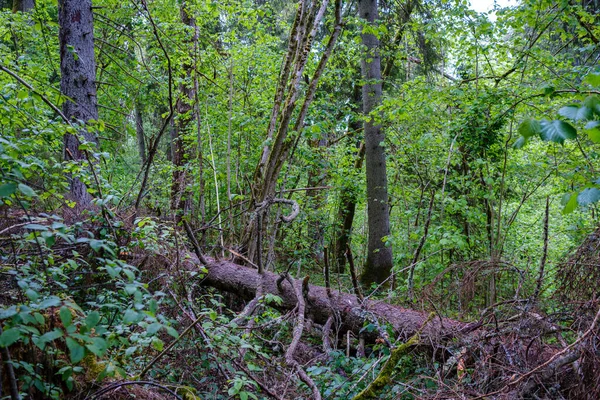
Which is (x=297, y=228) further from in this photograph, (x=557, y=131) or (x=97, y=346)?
(x=557, y=131)

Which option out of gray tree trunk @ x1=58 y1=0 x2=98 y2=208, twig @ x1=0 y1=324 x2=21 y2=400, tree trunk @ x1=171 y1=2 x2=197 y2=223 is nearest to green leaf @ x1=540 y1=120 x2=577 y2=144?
twig @ x1=0 y1=324 x2=21 y2=400

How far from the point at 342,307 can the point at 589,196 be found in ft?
12.6

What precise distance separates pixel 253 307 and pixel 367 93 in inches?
241

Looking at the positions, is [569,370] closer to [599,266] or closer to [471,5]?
[599,266]

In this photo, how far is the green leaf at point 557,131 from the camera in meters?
1.41

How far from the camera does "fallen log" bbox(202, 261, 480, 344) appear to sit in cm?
396

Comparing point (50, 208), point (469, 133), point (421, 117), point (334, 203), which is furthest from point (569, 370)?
point (334, 203)

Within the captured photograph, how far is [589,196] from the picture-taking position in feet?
5.11

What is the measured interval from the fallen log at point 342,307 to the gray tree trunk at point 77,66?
2.30 meters

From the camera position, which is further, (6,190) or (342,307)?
(342,307)

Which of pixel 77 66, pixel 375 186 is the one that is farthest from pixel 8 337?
pixel 375 186

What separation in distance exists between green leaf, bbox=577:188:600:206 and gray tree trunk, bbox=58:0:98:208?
5.94m

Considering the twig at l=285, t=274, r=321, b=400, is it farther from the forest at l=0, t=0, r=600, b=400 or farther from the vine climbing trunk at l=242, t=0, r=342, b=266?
the vine climbing trunk at l=242, t=0, r=342, b=266

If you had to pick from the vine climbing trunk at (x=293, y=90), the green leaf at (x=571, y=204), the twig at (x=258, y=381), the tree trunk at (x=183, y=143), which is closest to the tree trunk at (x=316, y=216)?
the tree trunk at (x=183, y=143)
